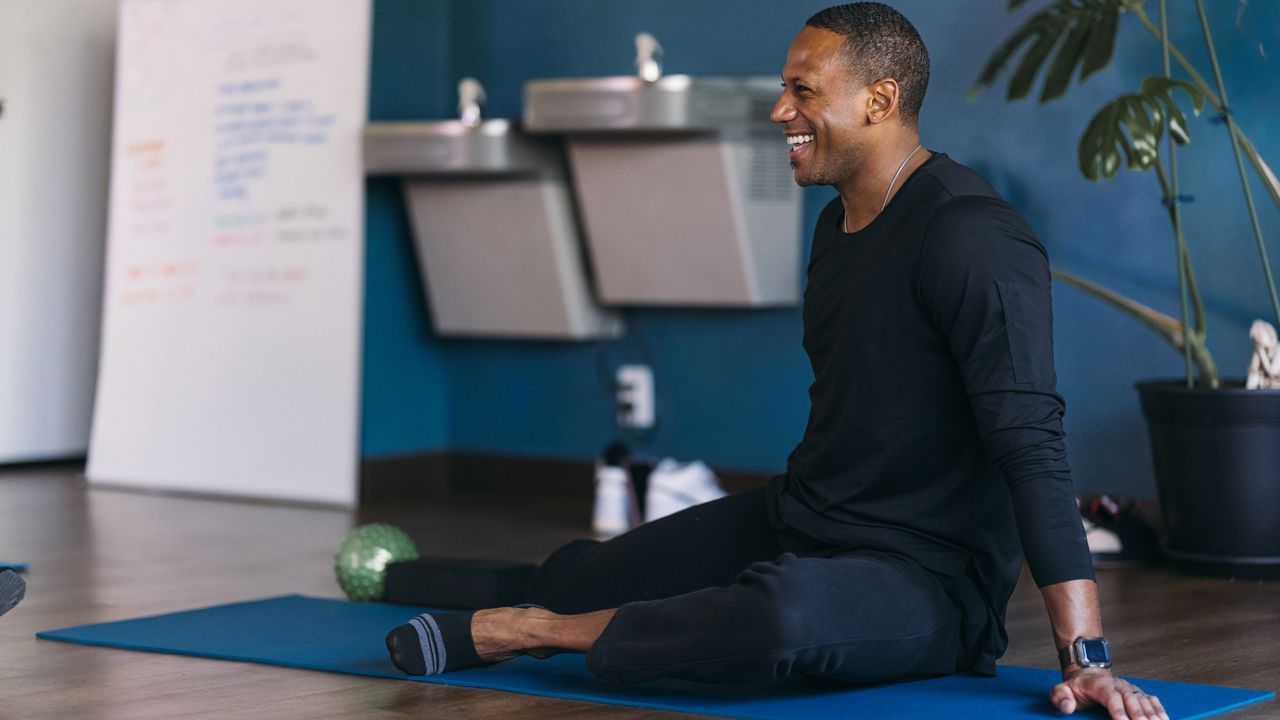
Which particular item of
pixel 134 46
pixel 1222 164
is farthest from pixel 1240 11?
pixel 134 46

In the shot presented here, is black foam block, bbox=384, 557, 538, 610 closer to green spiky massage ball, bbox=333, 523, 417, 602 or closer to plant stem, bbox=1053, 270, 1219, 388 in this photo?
green spiky massage ball, bbox=333, 523, 417, 602

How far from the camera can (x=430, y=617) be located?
7.69ft

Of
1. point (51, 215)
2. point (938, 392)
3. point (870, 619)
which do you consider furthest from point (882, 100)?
point (51, 215)

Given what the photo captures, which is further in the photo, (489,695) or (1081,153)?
(1081,153)

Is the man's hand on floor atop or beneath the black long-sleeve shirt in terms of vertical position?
beneath

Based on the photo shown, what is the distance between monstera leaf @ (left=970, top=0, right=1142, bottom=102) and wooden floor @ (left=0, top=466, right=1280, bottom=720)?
3.27 feet

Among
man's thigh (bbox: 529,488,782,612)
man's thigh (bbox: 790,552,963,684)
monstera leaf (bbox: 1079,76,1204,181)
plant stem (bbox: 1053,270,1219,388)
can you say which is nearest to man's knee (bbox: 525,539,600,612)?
man's thigh (bbox: 529,488,782,612)

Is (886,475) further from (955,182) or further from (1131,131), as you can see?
(1131,131)

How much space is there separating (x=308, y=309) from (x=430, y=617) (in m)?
2.57

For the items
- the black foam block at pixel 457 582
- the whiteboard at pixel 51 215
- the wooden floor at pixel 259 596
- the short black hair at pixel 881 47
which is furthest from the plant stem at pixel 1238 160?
the whiteboard at pixel 51 215

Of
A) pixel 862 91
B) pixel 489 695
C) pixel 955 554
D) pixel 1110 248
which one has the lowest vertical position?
pixel 489 695

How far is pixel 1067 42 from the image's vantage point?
3.49m

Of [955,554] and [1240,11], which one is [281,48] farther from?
[955,554]

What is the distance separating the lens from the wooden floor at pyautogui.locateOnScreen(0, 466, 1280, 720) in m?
2.24
